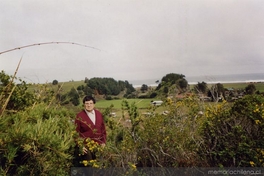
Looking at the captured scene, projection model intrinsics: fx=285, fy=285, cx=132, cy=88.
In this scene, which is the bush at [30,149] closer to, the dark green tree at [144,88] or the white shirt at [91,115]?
the white shirt at [91,115]

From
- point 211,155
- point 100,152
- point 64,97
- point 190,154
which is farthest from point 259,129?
point 64,97

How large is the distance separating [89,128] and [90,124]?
0.41 feet

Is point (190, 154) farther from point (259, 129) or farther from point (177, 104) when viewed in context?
point (177, 104)

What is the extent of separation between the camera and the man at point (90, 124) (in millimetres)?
4805

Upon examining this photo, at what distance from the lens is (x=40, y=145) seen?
8.97ft

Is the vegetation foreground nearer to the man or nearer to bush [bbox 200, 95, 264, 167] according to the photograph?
bush [bbox 200, 95, 264, 167]

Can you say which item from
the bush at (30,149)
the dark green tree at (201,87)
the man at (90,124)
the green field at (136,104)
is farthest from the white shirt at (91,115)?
the dark green tree at (201,87)

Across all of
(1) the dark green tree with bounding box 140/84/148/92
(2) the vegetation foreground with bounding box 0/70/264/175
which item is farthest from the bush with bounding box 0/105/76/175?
(1) the dark green tree with bounding box 140/84/148/92

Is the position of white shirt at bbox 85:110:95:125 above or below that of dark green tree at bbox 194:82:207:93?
below

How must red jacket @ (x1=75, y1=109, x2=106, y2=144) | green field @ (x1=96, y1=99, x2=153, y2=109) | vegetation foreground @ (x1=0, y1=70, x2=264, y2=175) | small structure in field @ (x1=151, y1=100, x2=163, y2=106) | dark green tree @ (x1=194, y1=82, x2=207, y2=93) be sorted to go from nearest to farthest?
vegetation foreground @ (x1=0, y1=70, x2=264, y2=175)
red jacket @ (x1=75, y1=109, x2=106, y2=144)
green field @ (x1=96, y1=99, x2=153, y2=109)
small structure in field @ (x1=151, y1=100, x2=163, y2=106)
dark green tree @ (x1=194, y1=82, x2=207, y2=93)

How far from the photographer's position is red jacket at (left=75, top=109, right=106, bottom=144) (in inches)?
189

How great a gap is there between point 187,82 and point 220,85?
783 millimetres

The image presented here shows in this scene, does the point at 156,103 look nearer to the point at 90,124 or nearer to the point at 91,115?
the point at 91,115

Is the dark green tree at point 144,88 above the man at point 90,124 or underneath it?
above
